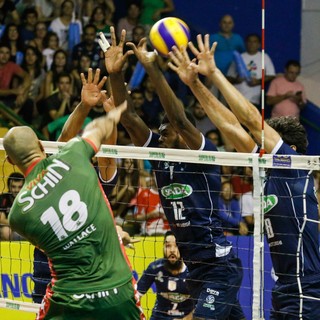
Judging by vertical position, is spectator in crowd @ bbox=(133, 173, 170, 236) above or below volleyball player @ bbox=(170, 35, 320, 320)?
below

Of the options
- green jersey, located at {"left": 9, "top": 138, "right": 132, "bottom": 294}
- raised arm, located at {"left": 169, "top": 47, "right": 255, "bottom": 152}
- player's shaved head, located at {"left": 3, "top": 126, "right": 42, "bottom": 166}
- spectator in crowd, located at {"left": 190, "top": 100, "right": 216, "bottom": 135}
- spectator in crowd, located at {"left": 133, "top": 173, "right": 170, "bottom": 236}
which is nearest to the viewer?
green jersey, located at {"left": 9, "top": 138, "right": 132, "bottom": 294}

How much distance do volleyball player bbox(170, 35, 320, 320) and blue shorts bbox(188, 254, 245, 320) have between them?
0.70 meters

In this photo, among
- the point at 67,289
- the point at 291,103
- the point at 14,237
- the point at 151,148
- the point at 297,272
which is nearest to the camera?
the point at 67,289

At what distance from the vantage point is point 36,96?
48.8 feet

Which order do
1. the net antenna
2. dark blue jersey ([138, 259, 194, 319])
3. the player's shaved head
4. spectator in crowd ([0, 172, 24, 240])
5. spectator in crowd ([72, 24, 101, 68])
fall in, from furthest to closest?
1. spectator in crowd ([72, 24, 101, 68])
2. spectator in crowd ([0, 172, 24, 240])
3. dark blue jersey ([138, 259, 194, 319])
4. the net antenna
5. the player's shaved head

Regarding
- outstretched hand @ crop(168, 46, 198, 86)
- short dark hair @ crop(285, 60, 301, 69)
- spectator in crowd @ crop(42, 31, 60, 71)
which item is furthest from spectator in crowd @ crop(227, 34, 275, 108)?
outstretched hand @ crop(168, 46, 198, 86)

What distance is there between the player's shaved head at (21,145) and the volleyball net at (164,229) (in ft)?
5.79

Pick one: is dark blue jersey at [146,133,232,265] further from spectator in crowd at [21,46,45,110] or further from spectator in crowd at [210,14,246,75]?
spectator in crowd at [210,14,246,75]

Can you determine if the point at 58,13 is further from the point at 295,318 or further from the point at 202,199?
the point at 295,318

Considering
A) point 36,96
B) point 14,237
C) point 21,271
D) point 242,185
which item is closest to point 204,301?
point 21,271

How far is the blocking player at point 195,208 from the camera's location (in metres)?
8.10

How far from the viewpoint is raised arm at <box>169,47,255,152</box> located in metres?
7.39

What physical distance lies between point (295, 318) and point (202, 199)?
1.48m

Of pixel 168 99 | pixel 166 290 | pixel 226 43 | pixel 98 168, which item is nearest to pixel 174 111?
pixel 168 99
